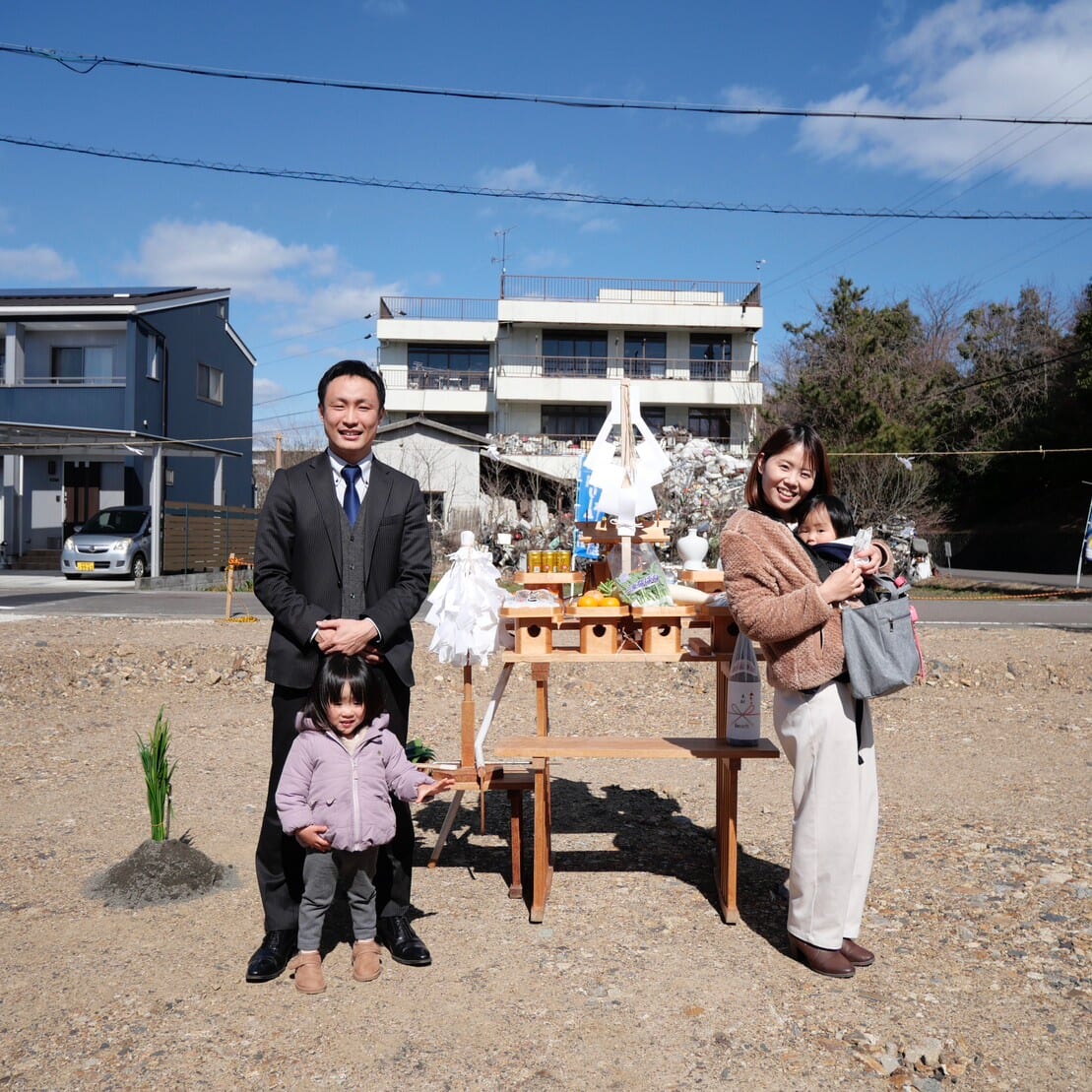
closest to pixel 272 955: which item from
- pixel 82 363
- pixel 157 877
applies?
pixel 157 877

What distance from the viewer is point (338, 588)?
10.8ft

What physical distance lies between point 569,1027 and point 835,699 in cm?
133

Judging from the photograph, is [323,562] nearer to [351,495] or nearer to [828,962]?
[351,495]

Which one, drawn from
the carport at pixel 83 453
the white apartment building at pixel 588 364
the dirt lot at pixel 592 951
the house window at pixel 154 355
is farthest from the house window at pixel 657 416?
the dirt lot at pixel 592 951

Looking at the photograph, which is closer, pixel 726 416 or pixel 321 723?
pixel 321 723

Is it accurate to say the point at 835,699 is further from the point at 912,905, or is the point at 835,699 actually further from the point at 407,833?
the point at 407,833

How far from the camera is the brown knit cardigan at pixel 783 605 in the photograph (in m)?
3.12

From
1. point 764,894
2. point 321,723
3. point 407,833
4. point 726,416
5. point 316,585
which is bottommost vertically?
point 764,894

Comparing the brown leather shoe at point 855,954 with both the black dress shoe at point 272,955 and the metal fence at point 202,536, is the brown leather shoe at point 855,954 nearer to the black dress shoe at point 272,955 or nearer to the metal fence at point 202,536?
the black dress shoe at point 272,955

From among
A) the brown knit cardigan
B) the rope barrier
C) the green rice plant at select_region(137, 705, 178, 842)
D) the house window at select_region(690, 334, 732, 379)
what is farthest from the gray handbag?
the house window at select_region(690, 334, 732, 379)

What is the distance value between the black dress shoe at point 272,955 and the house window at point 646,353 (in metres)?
30.8

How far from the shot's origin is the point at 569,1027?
9.52ft

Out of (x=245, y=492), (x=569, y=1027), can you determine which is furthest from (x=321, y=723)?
(x=245, y=492)

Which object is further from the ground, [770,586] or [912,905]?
[770,586]
